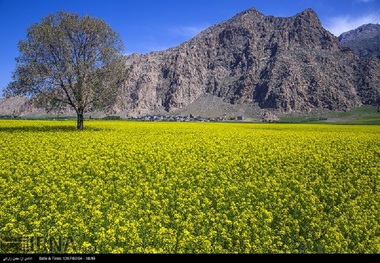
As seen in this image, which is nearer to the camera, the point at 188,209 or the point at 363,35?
the point at 188,209

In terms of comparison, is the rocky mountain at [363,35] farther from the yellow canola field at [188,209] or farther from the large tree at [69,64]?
the large tree at [69,64]

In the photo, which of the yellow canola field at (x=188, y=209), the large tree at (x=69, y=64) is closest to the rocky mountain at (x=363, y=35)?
the yellow canola field at (x=188, y=209)

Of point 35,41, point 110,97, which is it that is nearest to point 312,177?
point 110,97

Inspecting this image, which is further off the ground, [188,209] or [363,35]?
[363,35]

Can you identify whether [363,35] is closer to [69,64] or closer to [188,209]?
[188,209]

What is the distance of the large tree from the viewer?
36.8 m

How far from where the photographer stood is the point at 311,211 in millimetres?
10453

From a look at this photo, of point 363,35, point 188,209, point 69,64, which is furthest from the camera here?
point 69,64

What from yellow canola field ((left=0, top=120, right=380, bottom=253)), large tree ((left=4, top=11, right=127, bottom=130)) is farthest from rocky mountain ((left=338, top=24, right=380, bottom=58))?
large tree ((left=4, top=11, right=127, bottom=130))

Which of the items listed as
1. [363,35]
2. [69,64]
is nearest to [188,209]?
[363,35]

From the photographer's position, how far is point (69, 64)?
3619 cm

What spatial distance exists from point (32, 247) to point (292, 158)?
16373mm

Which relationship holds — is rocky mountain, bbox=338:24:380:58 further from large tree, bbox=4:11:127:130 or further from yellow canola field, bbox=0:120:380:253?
large tree, bbox=4:11:127:130

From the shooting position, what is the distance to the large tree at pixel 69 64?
121ft
